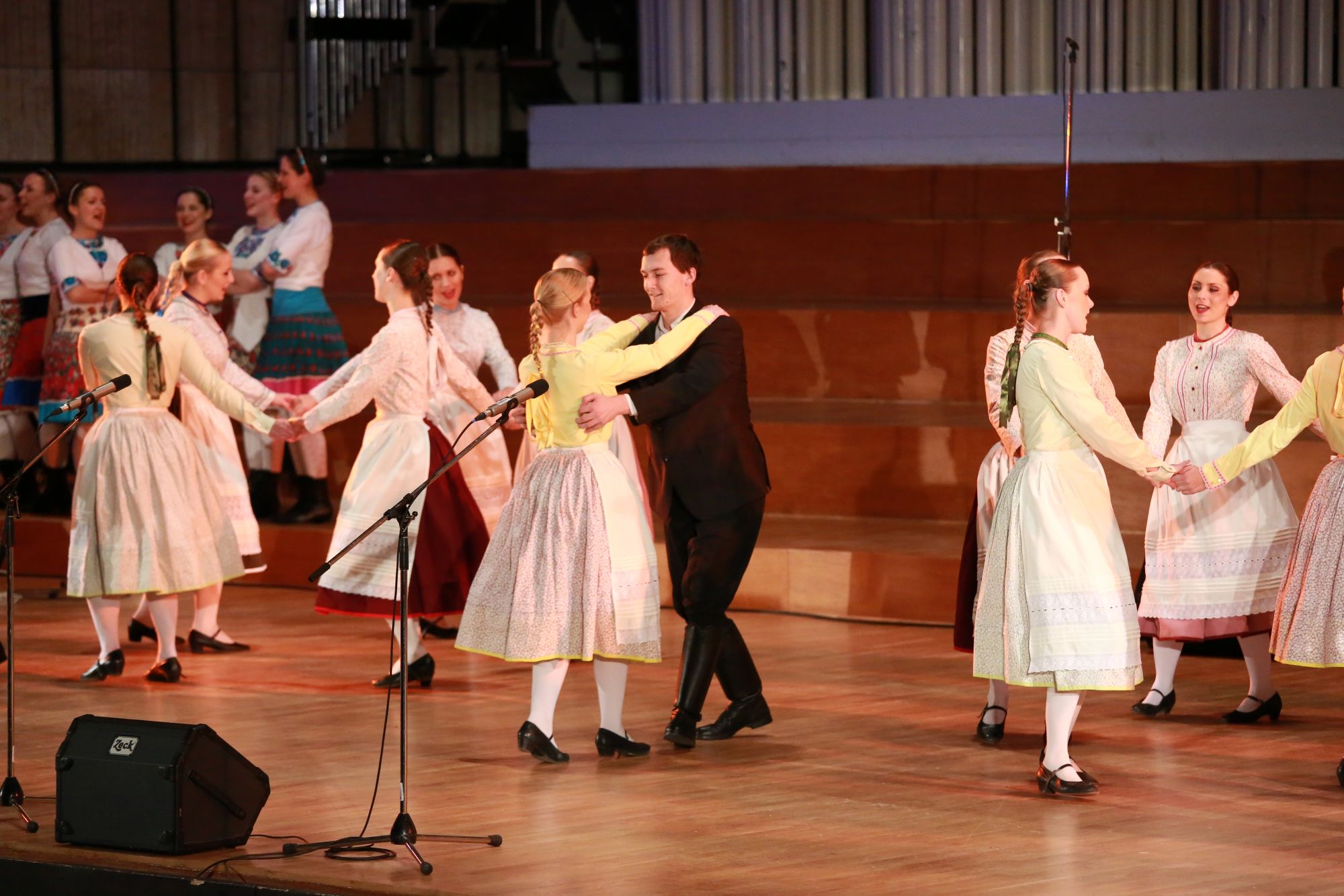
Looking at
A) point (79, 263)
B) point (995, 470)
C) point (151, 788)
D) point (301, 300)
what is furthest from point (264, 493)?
point (151, 788)

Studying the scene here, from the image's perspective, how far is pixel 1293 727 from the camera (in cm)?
558

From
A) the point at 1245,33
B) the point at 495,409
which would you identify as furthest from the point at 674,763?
the point at 1245,33

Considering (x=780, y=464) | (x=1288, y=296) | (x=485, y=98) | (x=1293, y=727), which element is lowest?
(x=1293, y=727)

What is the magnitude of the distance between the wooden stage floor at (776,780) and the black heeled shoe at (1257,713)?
5 centimetres

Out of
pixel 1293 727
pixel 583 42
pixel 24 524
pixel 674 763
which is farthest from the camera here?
pixel 583 42

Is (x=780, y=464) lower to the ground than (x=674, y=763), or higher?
higher

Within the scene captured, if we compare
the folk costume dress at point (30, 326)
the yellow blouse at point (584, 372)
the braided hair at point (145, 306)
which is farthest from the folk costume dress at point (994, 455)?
the folk costume dress at point (30, 326)

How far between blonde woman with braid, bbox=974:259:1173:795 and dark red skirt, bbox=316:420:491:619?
1914mm

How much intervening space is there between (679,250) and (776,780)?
58.6 inches

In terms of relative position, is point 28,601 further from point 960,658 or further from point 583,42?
point 583,42

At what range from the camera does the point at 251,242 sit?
8.25m

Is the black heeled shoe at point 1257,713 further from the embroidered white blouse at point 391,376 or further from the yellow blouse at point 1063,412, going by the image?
the embroidered white blouse at point 391,376

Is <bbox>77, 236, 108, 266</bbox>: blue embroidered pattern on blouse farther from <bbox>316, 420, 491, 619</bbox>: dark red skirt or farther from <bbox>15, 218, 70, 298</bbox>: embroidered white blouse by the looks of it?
<bbox>316, 420, 491, 619</bbox>: dark red skirt

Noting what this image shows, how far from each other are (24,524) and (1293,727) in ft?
19.2
